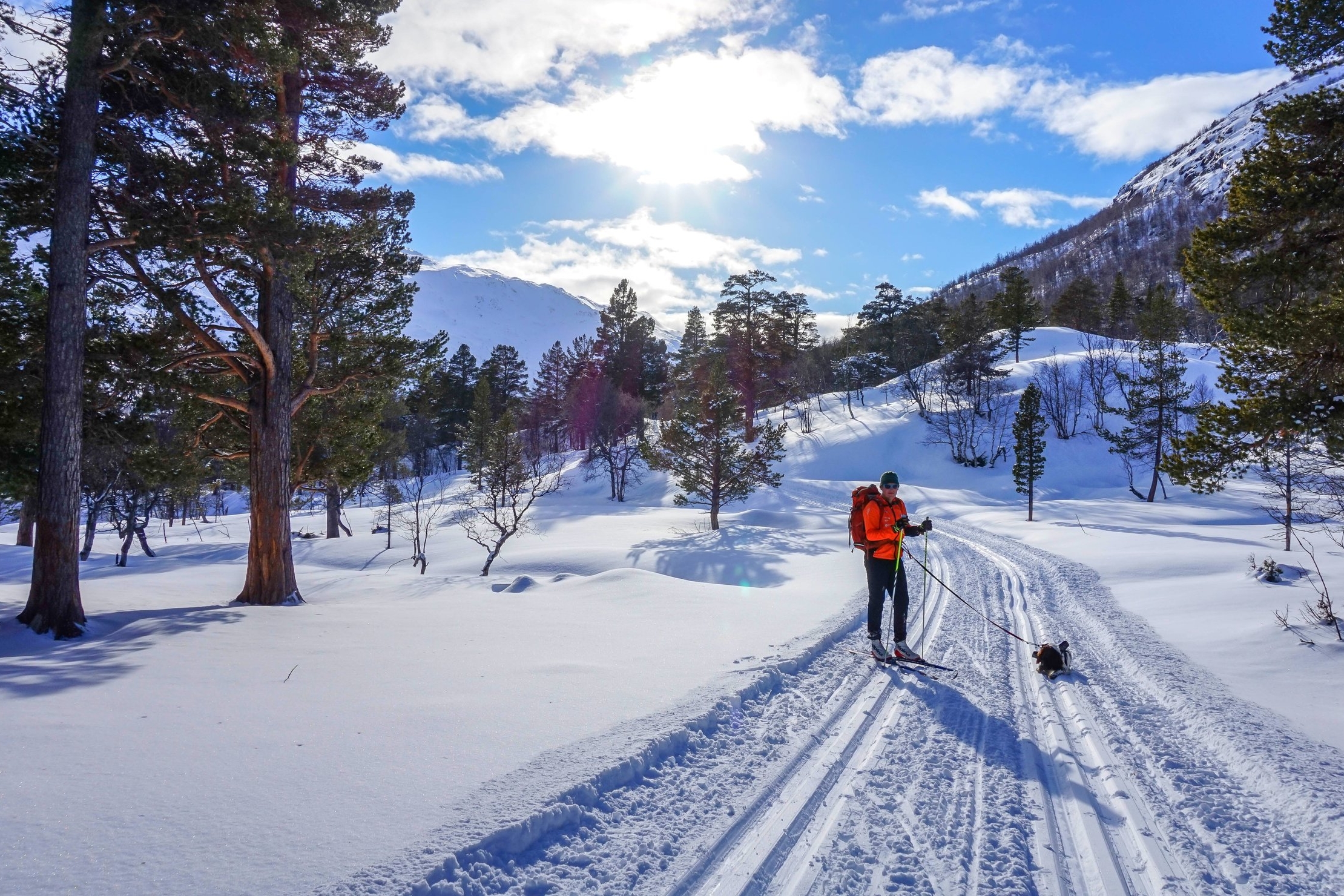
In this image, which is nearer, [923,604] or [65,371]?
[65,371]

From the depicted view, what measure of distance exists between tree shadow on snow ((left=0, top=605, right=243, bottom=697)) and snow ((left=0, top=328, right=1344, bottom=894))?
0.07 meters

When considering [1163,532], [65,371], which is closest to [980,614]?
[65,371]

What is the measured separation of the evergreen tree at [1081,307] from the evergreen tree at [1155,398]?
2105 centimetres

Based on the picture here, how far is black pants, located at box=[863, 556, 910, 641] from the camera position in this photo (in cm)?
671

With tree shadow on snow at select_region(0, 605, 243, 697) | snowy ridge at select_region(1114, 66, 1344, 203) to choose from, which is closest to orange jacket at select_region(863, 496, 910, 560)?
tree shadow on snow at select_region(0, 605, 243, 697)

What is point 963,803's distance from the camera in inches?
144

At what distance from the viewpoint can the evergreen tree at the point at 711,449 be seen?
1101 inches

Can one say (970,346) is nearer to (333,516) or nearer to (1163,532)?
(1163,532)

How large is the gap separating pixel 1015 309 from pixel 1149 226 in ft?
422

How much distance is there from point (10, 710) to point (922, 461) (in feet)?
159

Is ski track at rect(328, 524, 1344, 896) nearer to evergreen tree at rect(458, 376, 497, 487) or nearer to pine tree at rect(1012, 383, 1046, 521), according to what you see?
evergreen tree at rect(458, 376, 497, 487)

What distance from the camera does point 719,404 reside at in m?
27.6

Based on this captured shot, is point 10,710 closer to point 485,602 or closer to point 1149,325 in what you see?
point 485,602

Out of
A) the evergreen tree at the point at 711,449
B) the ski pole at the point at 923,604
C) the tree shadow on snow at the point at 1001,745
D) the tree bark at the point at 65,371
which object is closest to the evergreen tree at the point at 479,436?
the evergreen tree at the point at 711,449
